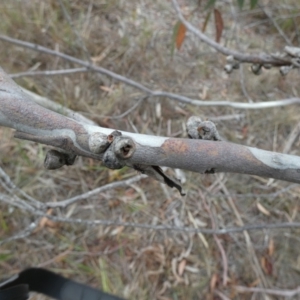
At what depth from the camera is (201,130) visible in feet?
0.88

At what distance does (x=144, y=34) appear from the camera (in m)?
1.26

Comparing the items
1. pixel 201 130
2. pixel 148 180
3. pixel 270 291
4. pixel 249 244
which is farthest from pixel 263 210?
pixel 201 130

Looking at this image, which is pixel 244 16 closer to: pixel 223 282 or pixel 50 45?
pixel 50 45

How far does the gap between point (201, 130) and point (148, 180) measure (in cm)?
82

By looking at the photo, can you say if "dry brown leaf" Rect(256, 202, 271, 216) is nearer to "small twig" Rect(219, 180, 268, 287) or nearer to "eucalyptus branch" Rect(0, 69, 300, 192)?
"small twig" Rect(219, 180, 268, 287)

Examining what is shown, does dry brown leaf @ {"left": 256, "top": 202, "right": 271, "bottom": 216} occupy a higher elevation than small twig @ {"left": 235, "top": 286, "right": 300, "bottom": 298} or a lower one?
higher

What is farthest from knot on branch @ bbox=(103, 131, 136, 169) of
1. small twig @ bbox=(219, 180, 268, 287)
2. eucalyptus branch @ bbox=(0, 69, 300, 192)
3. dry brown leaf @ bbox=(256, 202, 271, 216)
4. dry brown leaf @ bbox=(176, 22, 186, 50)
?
dry brown leaf @ bbox=(256, 202, 271, 216)

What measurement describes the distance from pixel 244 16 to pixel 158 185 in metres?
0.68

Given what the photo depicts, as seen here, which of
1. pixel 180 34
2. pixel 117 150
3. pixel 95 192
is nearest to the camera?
pixel 117 150

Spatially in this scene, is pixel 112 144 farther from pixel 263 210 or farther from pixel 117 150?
pixel 263 210

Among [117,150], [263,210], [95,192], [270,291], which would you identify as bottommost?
[270,291]

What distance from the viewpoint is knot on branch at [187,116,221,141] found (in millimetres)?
264

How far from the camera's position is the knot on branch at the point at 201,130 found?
264mm

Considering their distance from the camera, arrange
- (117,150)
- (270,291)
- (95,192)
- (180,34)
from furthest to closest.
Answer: (270,291)
(180,34)
(95,192)
(117,150)
